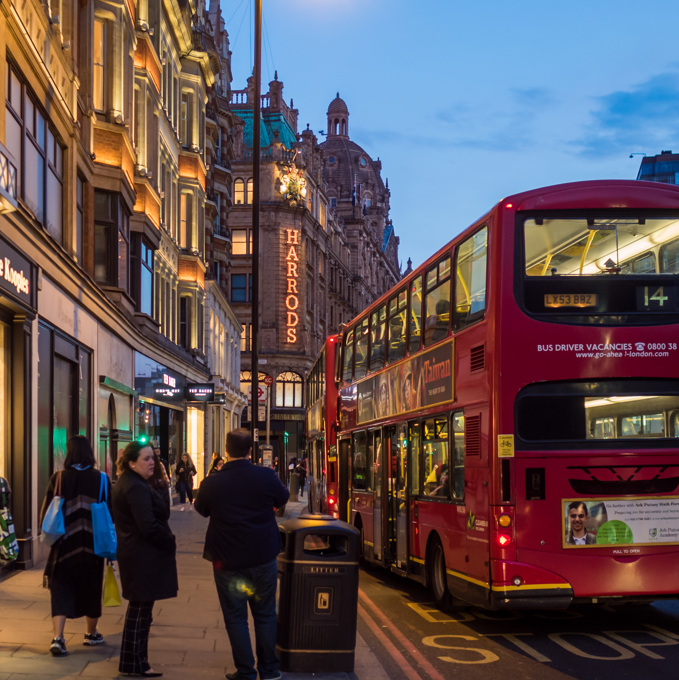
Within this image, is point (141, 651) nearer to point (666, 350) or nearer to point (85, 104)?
point (666, 350)

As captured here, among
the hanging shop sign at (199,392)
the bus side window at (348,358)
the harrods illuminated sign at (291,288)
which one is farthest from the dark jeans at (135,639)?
the harrods illuminated sign at (291,288)

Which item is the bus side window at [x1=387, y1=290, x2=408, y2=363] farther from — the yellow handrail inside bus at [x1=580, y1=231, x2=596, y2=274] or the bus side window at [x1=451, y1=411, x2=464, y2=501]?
the yellow handrail inside bus at [x1=580, y1=231, x2=596, y2=274]

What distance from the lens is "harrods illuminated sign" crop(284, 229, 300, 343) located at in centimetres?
6944

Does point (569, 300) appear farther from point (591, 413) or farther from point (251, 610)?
point (251, 610)

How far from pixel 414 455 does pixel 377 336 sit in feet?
9.91

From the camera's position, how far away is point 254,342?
1037 inches

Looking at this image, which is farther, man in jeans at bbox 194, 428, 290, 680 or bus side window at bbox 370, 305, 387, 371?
bus side window at bbox 370, 305, 387, 371

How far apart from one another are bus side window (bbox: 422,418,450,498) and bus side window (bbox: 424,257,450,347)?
1.03 meters

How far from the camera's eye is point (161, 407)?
102 feet

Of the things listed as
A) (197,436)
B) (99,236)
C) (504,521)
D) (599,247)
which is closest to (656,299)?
(599,247)

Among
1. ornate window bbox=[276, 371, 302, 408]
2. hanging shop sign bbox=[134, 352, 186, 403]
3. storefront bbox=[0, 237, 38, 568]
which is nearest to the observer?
storefront bbox=[0, 237, 38, 568]

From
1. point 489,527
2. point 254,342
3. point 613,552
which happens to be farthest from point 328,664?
point 254,342

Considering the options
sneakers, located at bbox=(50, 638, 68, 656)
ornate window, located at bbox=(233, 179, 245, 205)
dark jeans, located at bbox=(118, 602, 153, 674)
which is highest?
ornate window, located at bbox=(233, 179, 245, 205)

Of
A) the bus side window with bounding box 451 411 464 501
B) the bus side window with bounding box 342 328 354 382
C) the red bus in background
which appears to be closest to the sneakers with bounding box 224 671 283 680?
the bus side window with bounding box 451 411 464 501
